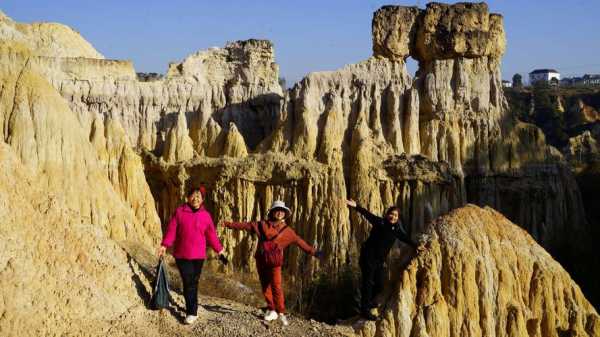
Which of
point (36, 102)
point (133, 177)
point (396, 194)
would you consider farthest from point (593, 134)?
point (36, 102)

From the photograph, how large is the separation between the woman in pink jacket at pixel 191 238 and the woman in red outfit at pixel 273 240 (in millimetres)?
402

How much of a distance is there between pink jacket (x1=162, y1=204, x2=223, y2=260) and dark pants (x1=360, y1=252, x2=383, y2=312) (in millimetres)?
2748

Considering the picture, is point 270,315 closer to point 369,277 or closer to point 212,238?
point 212,238

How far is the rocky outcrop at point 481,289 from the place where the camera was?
1498 cm

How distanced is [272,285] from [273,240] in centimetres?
65

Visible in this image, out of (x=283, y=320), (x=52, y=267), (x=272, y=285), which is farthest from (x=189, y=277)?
(x=52, y=267)

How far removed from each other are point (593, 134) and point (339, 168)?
46.3 m

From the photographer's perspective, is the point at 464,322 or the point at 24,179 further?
the point at 464,322

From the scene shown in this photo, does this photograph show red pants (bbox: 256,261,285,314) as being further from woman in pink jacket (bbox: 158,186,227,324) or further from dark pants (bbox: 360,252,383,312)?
dark pants (bbox: 360,252,383,312)

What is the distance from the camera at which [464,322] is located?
15555 mm

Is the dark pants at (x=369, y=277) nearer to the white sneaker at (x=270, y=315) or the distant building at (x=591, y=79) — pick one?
the white sneaker at (x=270, y=315)

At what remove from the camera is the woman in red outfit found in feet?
40.5

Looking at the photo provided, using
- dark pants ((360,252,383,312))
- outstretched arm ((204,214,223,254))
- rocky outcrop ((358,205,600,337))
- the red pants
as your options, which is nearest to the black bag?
outstretched arm ((204,214,223,254))

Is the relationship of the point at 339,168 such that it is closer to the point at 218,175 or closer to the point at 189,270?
the point at 218,175
